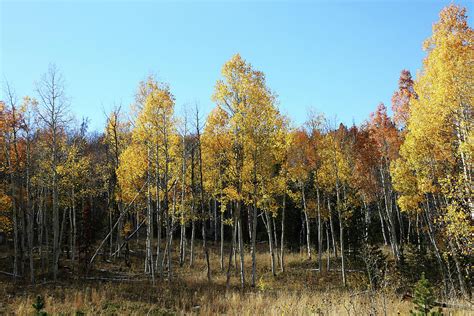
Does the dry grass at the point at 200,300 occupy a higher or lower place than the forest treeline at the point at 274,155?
lower

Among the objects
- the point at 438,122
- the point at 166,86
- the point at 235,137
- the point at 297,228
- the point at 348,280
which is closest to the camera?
the point at 438,122

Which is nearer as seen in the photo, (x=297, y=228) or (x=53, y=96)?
(x=53, y=96)

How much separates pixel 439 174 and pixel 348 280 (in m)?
8.63

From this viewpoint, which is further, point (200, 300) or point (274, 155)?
point (274, 155)

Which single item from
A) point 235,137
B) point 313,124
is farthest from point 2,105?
point 313,124

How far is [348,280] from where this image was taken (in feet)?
69.6

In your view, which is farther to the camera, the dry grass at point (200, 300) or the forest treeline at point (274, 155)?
the forest treeline at point (274, 155)

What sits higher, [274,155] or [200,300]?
[274,155]

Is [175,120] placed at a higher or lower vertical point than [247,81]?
lower

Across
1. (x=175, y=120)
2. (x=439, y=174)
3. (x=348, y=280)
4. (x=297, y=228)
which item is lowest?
(x=348, y=280)

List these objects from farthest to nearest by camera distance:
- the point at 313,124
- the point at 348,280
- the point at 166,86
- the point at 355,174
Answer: the point at 355,174 → the point at 313,124 → the point at 348,280 → the point at 166,86

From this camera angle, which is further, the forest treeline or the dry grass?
the forest treeline

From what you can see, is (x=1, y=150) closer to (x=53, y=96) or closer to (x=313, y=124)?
(x=53, y=96)

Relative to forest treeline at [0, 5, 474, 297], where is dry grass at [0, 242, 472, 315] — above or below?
below
